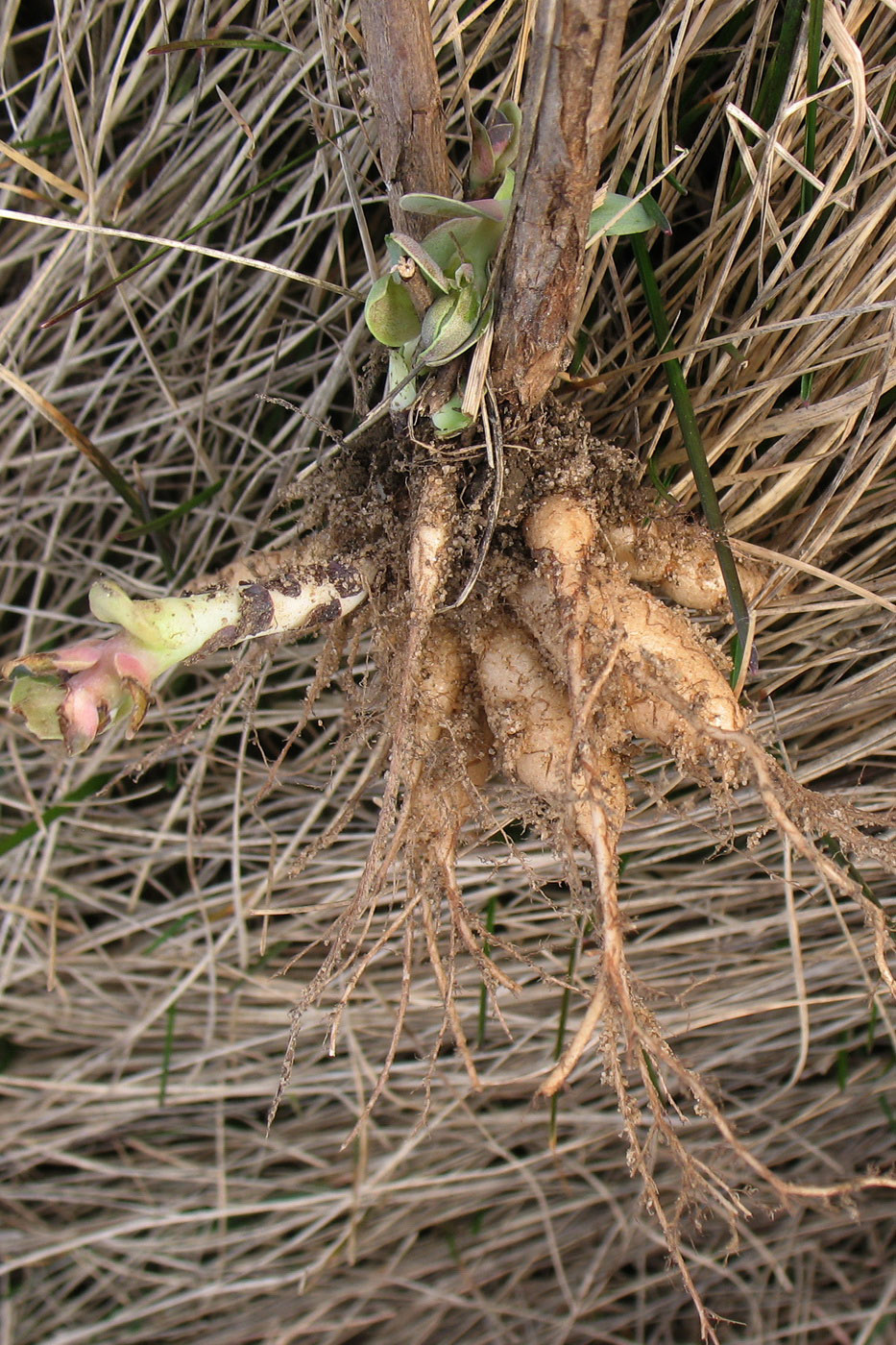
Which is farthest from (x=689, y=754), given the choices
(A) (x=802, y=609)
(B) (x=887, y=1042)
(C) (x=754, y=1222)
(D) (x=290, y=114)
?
(C) (x=754, y=1222)

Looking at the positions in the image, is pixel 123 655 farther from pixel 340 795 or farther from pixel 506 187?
pixel 340 795

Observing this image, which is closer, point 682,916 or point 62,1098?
point 682,916

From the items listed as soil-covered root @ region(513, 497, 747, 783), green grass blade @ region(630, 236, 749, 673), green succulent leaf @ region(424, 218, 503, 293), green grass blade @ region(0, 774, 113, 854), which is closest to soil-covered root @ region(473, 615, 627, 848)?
soil-covered root @ region(513, 497, 747, 783)

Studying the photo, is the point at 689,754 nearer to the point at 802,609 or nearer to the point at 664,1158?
the point at 802,609

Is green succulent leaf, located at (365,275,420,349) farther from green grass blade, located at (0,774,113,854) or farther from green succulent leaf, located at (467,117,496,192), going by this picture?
green grass blade, located at (0,774,113,854)

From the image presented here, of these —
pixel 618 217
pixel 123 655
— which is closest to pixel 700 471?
pixel 618 217
